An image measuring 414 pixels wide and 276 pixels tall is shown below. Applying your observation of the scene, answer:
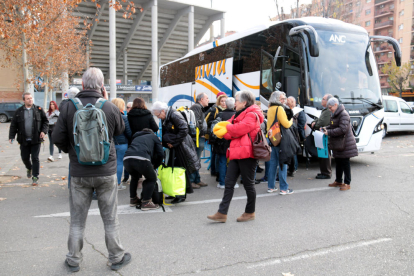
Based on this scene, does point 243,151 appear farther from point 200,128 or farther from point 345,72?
point 345,72

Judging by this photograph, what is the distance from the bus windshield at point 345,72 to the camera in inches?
325

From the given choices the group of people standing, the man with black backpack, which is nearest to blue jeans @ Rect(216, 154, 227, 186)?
the group of people standing

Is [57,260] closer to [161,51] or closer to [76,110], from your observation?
[76,110]

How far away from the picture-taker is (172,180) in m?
5.28

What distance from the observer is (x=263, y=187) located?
6.66 m

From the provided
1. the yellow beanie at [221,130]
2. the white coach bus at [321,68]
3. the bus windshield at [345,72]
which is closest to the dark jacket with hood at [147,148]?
the yellow beanie at [221,130]

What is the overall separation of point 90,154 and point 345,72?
736cm

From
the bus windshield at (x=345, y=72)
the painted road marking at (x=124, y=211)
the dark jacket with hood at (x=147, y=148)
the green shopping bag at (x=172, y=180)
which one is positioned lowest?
the painted road marking at (x=124, y=211)

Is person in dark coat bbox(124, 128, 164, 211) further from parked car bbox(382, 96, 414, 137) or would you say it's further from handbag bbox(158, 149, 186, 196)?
parked car bbox(382, 96, 414, 137)

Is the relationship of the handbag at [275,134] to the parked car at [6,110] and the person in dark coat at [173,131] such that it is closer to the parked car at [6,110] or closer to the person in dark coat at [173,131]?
the person in dark coat at [173,131]

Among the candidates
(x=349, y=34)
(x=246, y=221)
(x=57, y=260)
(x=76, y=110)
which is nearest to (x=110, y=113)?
(x=76, y=110)

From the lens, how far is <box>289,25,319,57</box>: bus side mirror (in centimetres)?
786

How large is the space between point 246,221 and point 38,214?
3090 millimetres

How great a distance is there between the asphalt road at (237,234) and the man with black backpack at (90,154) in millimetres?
291
